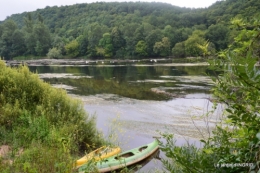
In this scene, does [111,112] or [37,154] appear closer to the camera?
[37,154]

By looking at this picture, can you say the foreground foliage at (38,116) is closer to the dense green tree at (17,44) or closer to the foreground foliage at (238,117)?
the foreground foliage at (238,117)

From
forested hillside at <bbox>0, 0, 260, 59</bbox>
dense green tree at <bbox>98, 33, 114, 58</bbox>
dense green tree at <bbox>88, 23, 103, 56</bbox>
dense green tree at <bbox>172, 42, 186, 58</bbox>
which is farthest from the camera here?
dense green tree at <bbox>88, 23, 103, 56</bbox>

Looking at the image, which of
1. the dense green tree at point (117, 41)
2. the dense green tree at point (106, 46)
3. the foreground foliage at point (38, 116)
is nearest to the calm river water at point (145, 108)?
the foreground foliage at point (38, 116)

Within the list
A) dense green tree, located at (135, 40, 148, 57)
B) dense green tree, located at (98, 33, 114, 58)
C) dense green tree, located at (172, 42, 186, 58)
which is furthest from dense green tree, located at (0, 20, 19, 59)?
dense green tree, located at (172, 42, 186, 58)

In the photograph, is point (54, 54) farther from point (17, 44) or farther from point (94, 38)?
point (17, 44)

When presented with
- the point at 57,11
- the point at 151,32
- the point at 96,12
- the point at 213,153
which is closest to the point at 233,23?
the point at 213,153

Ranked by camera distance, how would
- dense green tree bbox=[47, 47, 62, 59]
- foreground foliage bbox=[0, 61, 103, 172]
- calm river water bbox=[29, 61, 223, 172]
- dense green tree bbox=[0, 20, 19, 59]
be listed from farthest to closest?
1. dense green tree bbox=[0, 20, 19, 59]
2. dense green tree bbox=[47, 47, 62, 59]
3. calm river water bbox=[29, 61, 223, 172]
4. foreground foliage bbox=[0, 61, 103, 172]

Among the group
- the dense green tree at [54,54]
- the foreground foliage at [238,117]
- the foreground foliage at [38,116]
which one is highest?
the dense green tree at [54,54]

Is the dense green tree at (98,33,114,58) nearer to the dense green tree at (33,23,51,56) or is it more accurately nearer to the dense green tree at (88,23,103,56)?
the dense green tree at (88,23,103,56)

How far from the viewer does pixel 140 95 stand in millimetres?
21641

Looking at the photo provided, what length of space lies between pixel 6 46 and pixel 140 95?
263 feet

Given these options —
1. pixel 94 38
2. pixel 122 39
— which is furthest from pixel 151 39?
pixel 94 38

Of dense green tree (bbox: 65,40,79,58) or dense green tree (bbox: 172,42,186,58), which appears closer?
dense green tree (bbox: 172,42,186,58)

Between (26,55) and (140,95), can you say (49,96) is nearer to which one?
(140,95)
